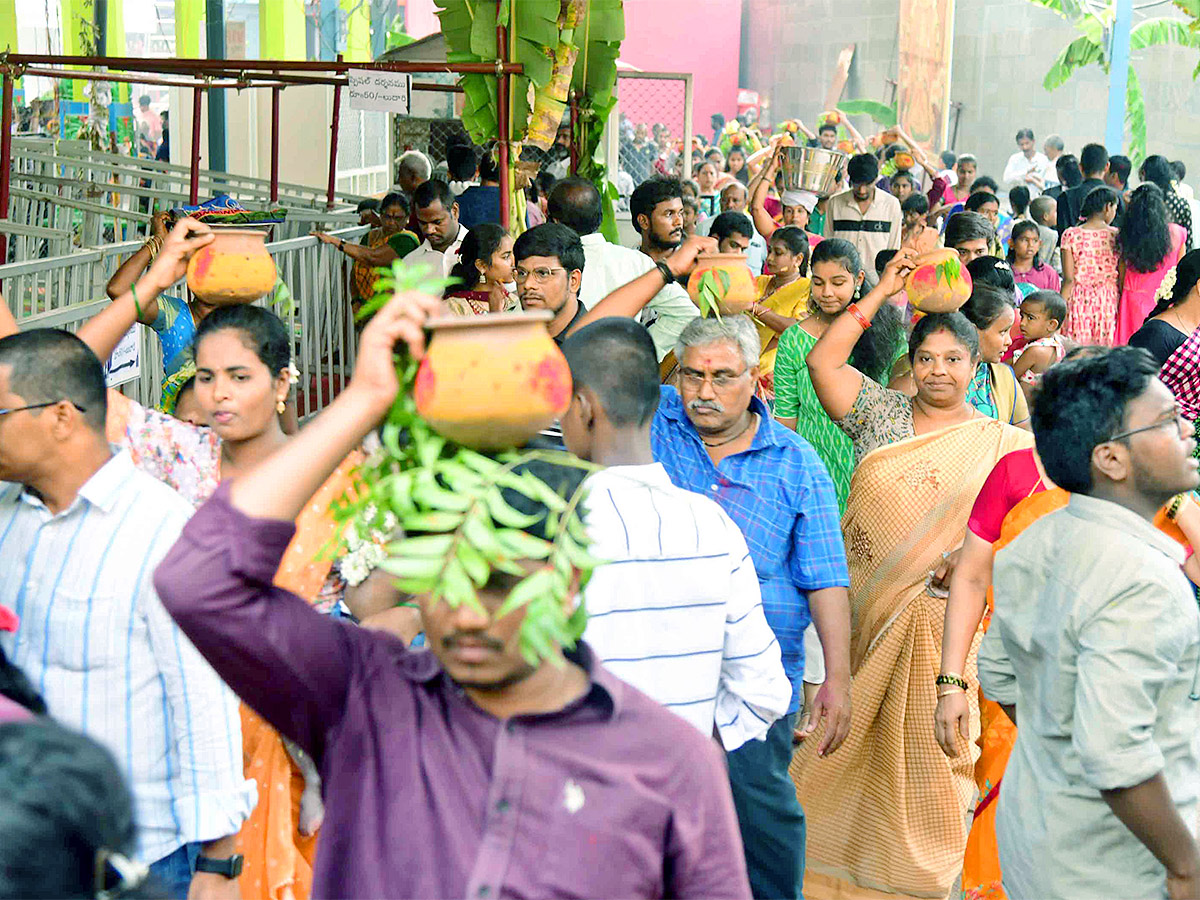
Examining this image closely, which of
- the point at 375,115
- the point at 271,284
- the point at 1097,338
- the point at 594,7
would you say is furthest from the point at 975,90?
the point at 271,284

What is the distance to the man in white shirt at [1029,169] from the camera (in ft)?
52.2

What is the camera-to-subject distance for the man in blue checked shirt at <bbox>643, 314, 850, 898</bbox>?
3.61m

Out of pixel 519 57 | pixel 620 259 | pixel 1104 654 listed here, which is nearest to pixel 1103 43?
pixel 519 57

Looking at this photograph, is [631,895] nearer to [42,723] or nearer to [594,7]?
[42,723]

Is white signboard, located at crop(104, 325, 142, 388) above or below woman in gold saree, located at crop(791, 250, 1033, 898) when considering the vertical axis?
above

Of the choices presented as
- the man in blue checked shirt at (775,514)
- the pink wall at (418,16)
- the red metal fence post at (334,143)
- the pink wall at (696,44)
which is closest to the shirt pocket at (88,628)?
the man in blue checked shirt at (775,514)

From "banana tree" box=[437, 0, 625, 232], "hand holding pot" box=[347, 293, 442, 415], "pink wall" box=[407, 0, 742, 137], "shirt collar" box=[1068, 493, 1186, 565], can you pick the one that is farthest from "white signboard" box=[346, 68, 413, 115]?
"pink wall" box=[407, 0, 742, 137]

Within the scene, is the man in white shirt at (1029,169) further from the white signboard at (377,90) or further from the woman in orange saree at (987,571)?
the woman in orange saree at (987,571)

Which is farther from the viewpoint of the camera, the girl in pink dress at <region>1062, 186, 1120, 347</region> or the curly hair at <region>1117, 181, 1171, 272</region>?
the girl in pink dress at <region>1062, 186, 1120, 347</region>

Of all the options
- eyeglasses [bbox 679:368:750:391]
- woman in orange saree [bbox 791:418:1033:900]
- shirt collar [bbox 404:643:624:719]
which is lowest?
woman in orange saree [bbox 791:418:1033:900]

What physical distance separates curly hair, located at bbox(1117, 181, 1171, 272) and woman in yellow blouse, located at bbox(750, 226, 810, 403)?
6.88 ft

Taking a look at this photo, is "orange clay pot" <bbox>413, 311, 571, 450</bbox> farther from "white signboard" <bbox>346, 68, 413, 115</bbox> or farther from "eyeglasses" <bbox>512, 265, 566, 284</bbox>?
"white signboard" <bbox>346, 68, 413, 115</bbox>

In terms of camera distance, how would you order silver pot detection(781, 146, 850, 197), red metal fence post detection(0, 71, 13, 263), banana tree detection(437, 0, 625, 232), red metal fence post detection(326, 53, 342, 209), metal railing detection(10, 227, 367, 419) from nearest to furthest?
metal railing detection(10, 227, 367, 419), red metal fence post detection(0, 71, 13, 263), banana tree detection(437, 0, 625, 232), red metal fence post detection(326, 53, 342, 209), silver pot detection(781, 146, 850, 197)

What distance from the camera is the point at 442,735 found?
176 cm
